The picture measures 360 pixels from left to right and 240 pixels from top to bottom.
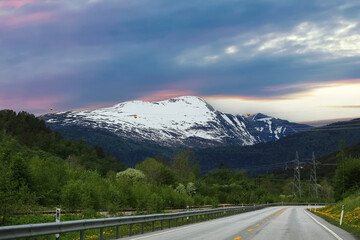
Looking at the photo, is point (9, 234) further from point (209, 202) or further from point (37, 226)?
point (209, 202)

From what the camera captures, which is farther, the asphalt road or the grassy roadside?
the grassy roadside

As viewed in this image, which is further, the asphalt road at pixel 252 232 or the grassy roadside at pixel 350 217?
the grassy roadside at pixel 350 217

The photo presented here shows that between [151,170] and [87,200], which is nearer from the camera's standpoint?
[87,200]

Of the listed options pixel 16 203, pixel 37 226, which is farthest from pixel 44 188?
pixel 37 226

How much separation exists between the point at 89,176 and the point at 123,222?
3972cm

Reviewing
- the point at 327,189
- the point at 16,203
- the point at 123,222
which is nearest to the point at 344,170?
the point at 16,203

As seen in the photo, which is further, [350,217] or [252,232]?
[350,217]

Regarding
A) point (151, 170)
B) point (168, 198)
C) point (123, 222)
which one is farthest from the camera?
point (151, 170)

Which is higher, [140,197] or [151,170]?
[151,170]

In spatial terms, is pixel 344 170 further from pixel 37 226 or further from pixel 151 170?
pixel 37 226

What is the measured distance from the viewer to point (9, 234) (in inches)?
493

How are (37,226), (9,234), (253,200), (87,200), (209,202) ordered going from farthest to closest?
(253,200)
(209,202)
(87,200)
(37,226)
(9,234)

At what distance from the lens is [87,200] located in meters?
46.3

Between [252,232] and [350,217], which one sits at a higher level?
[350,217]
